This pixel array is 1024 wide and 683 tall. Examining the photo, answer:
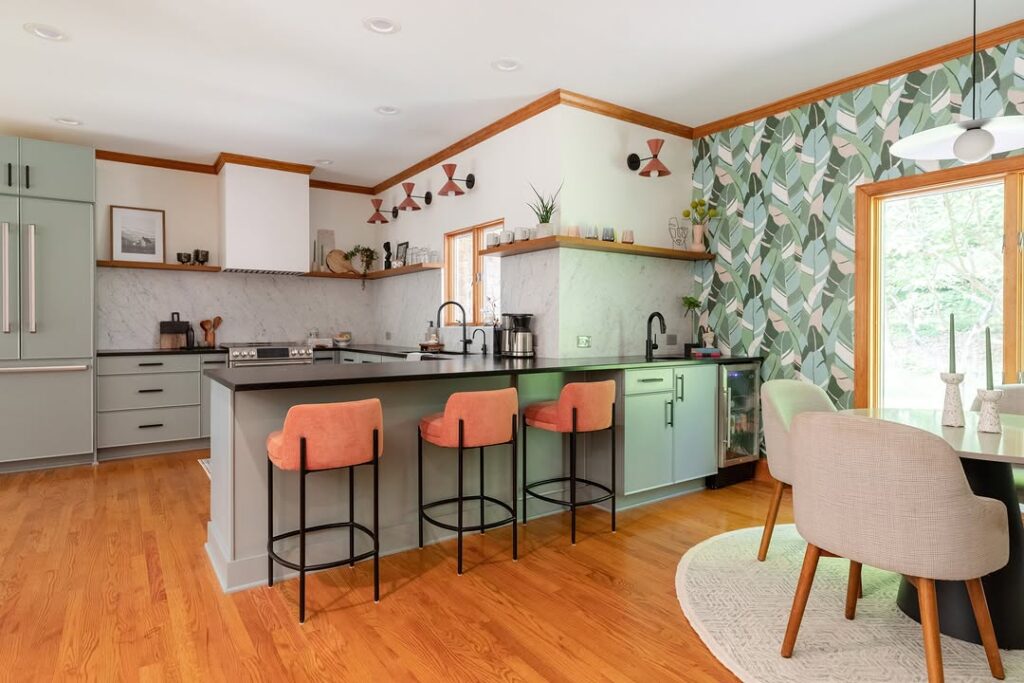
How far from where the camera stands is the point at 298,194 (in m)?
6.02

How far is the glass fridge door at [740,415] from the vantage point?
14.0 feet

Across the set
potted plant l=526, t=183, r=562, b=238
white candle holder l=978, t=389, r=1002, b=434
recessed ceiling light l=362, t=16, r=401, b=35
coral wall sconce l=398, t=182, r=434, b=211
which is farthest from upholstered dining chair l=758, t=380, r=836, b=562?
coral wall sconce l=398, t=182, r=434, b=211

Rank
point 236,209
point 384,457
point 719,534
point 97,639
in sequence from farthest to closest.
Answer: point 236,209 → point 719,534 → point 384,457 → point 97,639

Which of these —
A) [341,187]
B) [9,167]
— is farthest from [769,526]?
[9,167]

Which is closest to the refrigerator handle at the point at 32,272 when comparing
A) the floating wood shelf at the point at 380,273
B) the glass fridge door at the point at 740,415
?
the floating wood shelf at the point at 380,273

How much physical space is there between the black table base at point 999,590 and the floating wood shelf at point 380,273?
4287 mm

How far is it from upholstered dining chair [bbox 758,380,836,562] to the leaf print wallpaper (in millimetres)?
1279

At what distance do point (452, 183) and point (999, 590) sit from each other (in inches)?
162

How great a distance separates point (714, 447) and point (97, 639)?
361 cm

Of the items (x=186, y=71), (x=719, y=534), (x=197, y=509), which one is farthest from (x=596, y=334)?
(x=186, y=71)

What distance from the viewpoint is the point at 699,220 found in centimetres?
484

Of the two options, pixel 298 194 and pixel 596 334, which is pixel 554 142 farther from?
pixel 298 194

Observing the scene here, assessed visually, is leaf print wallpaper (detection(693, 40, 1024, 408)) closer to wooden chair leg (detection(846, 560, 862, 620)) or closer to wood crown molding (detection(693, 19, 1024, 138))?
wood crown molding (detection(693, 19, 1024, 138))

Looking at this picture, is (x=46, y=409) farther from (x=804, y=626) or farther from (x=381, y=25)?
(x=804, y=626)
